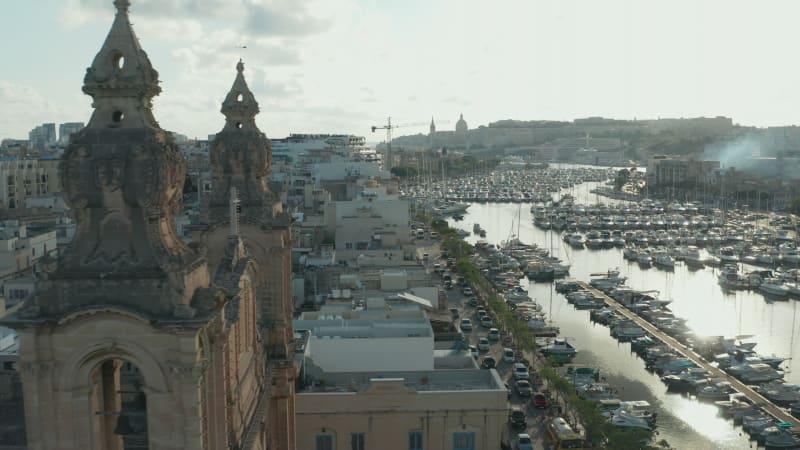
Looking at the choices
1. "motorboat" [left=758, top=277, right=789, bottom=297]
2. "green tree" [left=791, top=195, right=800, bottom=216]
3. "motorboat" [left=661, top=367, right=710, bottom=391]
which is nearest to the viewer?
"motorboat" [left=661, top=367, right=710, bottom=391]

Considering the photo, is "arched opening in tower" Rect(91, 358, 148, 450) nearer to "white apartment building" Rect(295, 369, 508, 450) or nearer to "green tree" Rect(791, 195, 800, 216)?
"white apartment building" Rect(295, 369, 508, 450)

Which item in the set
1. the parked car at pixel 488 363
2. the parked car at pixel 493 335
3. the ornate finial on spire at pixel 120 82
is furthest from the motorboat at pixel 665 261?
the ornate finial on spire at pixel 120 82

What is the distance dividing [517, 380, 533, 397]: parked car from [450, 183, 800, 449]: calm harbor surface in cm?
487

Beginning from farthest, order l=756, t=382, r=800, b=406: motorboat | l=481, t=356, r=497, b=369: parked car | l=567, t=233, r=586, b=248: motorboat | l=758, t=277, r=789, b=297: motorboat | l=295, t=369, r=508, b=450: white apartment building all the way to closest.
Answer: l=567, t=233, r=586, b=248: motorboat < l=758, t=277, r=789, b=297: motorboat < l=481, t=356, r=497, b=369: parked car < l=756, t=382, r=800, b=406: motorboat < l=295, t=369, r=508, b=450: white apartment building

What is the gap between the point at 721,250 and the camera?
67.4m

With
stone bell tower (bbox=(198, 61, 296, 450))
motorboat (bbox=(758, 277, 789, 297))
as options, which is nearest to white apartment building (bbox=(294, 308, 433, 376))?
stone bell tower (bbox=(198, 61, 296, 450))

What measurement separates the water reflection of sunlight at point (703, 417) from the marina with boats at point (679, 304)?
6 cm

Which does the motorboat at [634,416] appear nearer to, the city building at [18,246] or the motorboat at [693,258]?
the city building at [18,246]

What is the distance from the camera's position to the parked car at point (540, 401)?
30109 millimetres

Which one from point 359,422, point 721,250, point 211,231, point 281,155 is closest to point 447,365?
point 359,422

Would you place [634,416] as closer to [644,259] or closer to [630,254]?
[644,259]

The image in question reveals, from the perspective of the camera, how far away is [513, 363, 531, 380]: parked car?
3272cm

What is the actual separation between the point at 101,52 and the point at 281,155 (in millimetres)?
95140

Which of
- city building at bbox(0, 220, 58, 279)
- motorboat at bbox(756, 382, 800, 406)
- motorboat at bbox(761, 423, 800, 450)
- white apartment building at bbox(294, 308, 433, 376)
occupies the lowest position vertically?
motorboat at bbox(761, 423, 800, 450)
